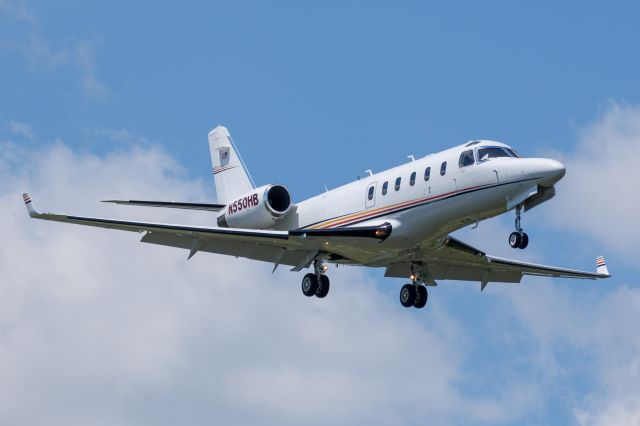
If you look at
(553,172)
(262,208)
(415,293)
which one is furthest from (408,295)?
(553,172)

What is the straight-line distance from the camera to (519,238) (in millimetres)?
30312

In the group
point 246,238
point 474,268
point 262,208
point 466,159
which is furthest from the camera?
point 474,268

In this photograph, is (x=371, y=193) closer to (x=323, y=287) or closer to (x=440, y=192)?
(x=440, y=192)

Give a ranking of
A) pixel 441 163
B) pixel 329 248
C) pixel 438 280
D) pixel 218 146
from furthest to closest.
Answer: pixel 218 146 → pixel 438 280 → pixel 329 248 → pixel 441 163

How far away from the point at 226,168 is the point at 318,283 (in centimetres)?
769

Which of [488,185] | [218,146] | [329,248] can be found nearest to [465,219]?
[488,185]

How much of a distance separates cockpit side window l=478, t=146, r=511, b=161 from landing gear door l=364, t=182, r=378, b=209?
3337 mm

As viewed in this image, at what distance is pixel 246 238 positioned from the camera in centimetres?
3484

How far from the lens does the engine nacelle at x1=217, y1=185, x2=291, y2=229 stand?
3616 centimetres

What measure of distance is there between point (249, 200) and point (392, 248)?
500cm

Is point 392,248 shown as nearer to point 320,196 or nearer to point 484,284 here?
point 320,196

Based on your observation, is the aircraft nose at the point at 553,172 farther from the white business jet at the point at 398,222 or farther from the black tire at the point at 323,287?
the black tire at the point at 323,287

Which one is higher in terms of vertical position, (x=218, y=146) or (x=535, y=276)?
(x=218, y=146)

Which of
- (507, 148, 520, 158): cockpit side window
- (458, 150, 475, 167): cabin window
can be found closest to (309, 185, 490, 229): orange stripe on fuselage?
(458, 150, 475, 167): cabin window
